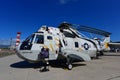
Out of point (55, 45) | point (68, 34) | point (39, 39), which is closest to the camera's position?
point (39, 39)

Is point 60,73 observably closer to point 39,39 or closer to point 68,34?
point 39,39

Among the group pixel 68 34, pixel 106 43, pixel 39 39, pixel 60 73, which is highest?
pixel 68 34

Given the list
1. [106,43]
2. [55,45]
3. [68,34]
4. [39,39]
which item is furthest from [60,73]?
[106,43]

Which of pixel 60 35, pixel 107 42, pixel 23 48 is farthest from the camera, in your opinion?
pixel 107 42

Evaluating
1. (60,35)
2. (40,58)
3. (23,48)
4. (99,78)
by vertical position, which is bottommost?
(99,78)

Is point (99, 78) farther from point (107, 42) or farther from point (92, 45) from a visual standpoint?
point (107, 42)

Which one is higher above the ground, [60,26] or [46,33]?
[60,26]

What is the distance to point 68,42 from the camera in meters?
14.1

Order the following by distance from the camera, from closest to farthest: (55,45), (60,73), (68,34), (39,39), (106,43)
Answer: (60,73) → (39,39) → (55,45) → (68,34) → (106,43)

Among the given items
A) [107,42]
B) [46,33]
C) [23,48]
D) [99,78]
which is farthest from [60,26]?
[107,42]

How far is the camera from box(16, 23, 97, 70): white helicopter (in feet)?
38.1

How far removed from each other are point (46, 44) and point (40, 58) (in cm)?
130

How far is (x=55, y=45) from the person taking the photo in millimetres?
12922

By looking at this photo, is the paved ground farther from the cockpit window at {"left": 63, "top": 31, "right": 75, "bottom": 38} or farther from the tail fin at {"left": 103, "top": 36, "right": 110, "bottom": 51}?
the tail fin at {"left": 103, "top": 36, "right": 110, "bottom": 51}
